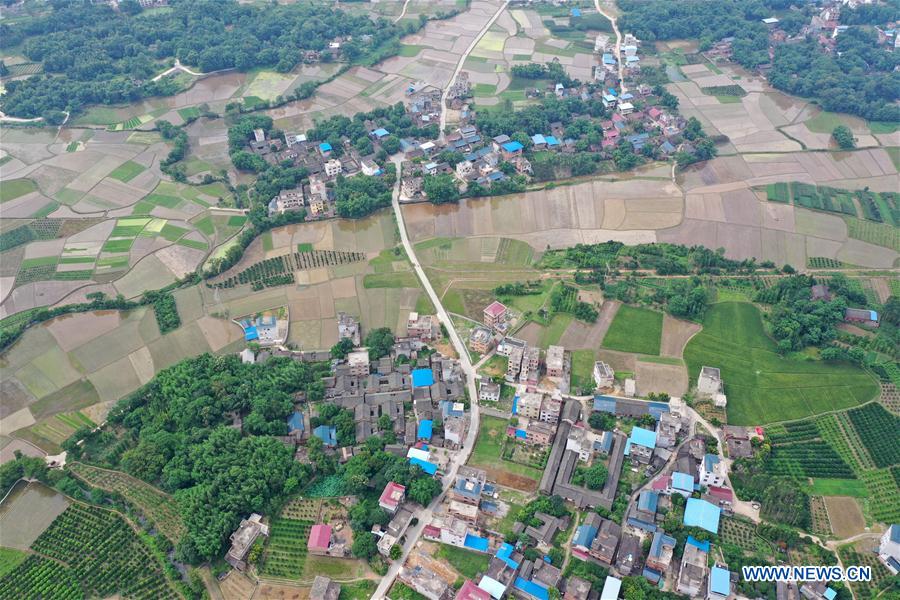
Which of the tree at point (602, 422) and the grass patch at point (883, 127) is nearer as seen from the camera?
the tree at point (602, 422)

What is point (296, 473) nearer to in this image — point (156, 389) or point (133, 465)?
point (133, 465)

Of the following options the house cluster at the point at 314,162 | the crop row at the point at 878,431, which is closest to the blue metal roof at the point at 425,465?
the crop row at the point at 878,431

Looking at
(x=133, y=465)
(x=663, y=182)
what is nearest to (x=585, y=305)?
(x=663, y=182)

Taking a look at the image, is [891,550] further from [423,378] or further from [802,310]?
[423,378]

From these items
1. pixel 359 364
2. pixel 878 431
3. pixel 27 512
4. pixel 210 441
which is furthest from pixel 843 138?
pixel 27 512

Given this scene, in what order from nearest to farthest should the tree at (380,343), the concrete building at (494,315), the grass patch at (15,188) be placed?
the tree at (380,343), the concrete building at (494,315), the grass patch at (15,188)

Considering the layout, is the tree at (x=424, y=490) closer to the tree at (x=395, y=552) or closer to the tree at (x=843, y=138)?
the tree at (x=395, y=552)
